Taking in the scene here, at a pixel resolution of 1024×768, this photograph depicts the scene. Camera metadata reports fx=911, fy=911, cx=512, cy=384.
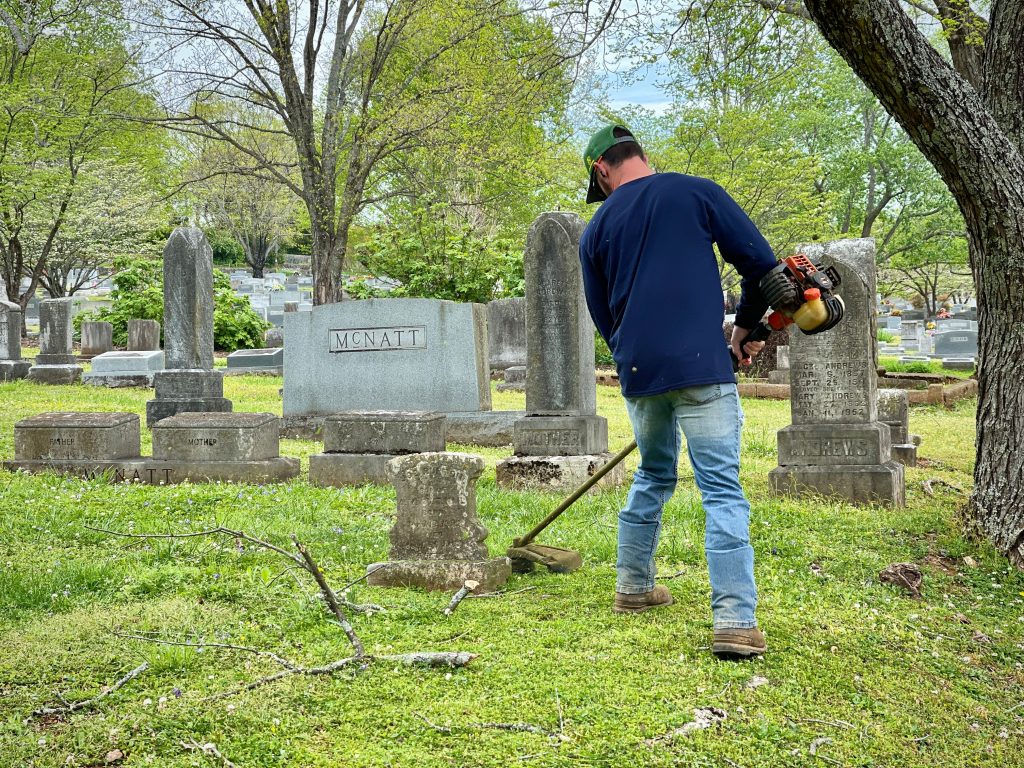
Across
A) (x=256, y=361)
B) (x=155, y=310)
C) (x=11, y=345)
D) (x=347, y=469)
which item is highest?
(x=155, y=310)

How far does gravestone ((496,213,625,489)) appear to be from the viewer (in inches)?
315

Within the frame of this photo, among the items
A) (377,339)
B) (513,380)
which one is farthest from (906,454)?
(513,380)

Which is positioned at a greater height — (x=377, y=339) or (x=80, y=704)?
(x=377, y=339)

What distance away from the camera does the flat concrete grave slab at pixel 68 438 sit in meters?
8.11

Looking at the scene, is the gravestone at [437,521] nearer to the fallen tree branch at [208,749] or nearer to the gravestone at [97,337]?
the fallen tree branch at [208,749]

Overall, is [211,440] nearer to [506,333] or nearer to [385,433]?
[385,433]

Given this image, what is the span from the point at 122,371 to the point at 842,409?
15020 millimetres

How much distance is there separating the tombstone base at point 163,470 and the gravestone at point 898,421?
6.09 metres

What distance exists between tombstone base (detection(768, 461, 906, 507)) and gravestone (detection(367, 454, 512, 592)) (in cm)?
342

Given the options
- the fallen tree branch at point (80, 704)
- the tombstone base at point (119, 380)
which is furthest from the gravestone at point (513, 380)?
the fallen tree branch at point (80, 704)

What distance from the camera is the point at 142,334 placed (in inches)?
806

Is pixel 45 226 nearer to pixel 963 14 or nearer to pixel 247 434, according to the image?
pixel 247 434

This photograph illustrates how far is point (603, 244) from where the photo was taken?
395 cm

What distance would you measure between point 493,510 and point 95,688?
3815 millimetres
